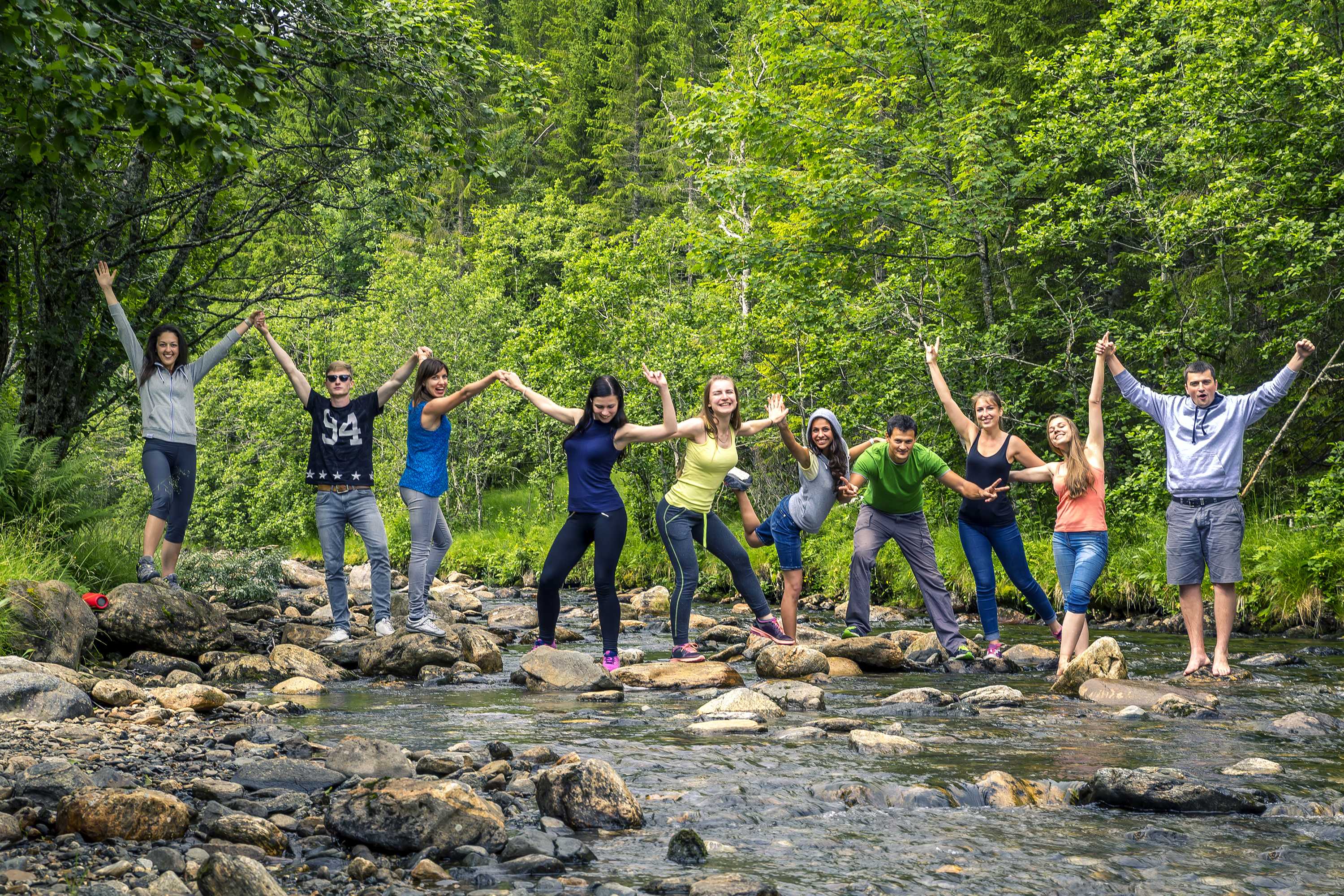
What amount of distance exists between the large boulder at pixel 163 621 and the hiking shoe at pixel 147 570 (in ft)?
1.41

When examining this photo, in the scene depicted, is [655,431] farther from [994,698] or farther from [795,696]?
→ [994,698]

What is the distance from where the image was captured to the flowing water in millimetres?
4461

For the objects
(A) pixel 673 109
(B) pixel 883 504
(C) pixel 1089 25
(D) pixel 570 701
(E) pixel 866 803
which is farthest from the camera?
(A) pixel 673 109

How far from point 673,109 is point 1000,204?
2834 centimetres

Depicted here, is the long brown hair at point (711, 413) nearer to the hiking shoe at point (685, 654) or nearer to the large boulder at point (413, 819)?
the hiking shoe at point (685, 654)

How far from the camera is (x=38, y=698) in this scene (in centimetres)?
691

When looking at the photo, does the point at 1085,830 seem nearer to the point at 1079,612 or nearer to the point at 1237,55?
the point at 1079,612

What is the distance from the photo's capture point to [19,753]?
5.75m

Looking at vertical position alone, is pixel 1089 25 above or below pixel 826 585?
above

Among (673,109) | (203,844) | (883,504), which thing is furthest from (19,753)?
(673,109)

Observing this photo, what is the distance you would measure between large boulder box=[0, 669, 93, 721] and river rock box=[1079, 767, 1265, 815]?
6.30 meters

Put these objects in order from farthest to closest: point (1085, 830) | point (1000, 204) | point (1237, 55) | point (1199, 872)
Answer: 1. point (1000, 204)
2. point (1237, 55)
3. point (1085, 830)
4. point (1199, 872)

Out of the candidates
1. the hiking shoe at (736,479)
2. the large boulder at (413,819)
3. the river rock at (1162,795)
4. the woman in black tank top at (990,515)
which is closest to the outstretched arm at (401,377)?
the hiking shoe at (736,479)

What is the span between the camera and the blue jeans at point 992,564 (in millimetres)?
10305
